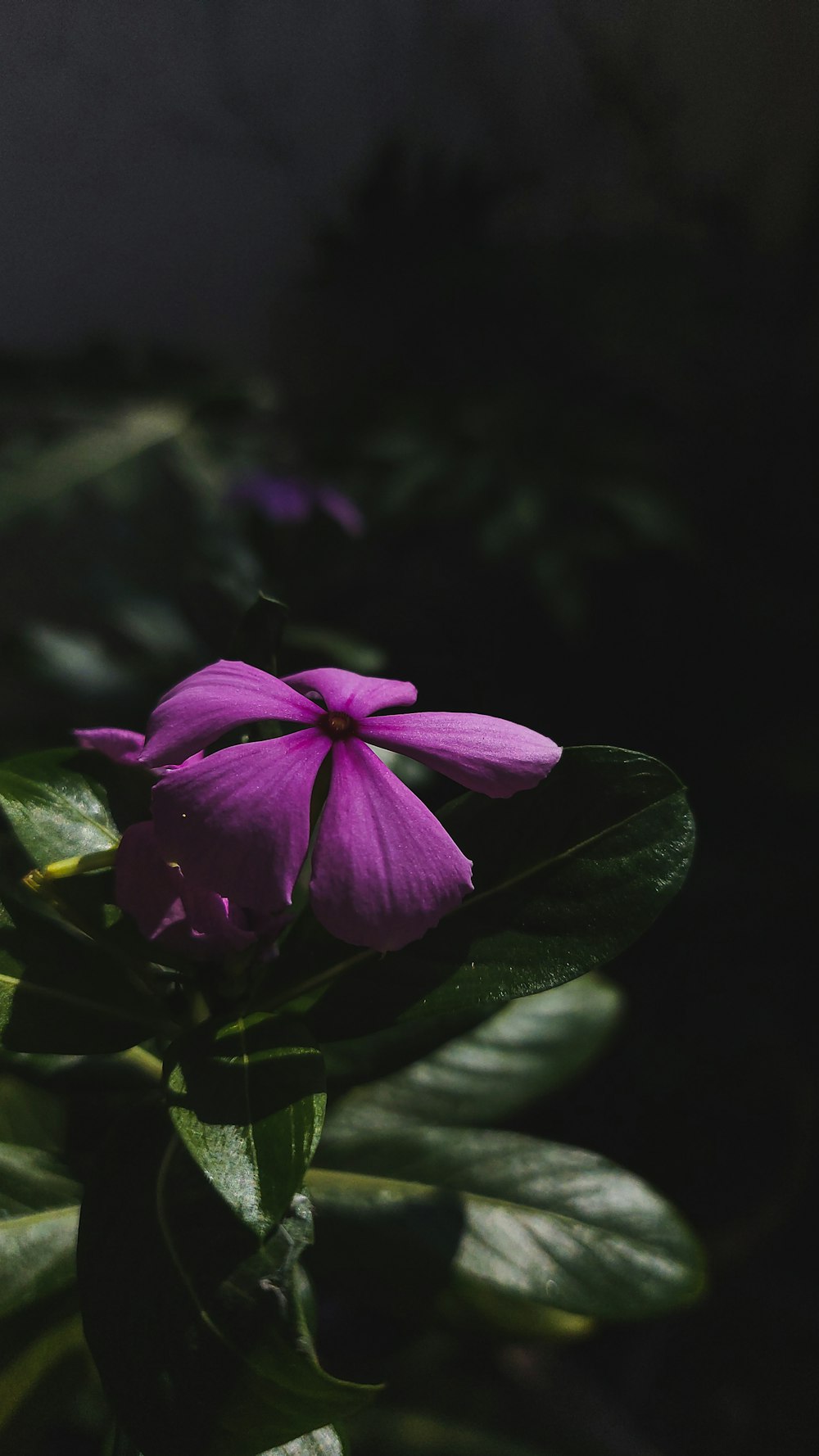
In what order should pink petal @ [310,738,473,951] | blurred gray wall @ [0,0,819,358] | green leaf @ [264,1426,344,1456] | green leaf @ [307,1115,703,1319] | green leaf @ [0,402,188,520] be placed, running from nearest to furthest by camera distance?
pink petal @ [310,738,473,951], green leaf @ [264,1426,344,1456], green leaf @ [307,1115,703,1319], blurred gray wall @ [0,0,819,358], green leaf @ [0,402,188,520]

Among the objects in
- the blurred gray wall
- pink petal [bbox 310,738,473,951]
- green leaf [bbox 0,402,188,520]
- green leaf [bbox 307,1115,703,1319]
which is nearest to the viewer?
pink petal [bbox 310,738,473,951]

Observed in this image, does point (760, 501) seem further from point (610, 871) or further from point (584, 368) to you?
point (610, 871)

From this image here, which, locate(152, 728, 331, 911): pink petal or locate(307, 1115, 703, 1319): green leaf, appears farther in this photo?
locate(307, 1115, 703, 1319): green leaf

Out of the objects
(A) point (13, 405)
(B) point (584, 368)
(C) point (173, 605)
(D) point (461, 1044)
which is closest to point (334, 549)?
(C) point (173, 605)

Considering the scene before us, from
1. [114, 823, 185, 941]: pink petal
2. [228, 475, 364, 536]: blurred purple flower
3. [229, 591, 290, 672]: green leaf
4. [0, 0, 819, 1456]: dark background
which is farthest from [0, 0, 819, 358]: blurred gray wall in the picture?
[114, 823, 185, 941]: pink petal

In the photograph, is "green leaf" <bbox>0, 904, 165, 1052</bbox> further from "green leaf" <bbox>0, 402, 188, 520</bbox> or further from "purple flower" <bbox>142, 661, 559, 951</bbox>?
"green leaf" <bbox>0, 402, 188, 520</bbox>

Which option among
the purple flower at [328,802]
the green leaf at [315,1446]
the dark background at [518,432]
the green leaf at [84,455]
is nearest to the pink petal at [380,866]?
the purple flower at [328,802]

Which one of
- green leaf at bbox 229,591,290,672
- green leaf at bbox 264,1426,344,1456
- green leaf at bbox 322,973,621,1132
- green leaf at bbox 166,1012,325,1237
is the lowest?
green leaf at bbox 264,1426,344,1456
